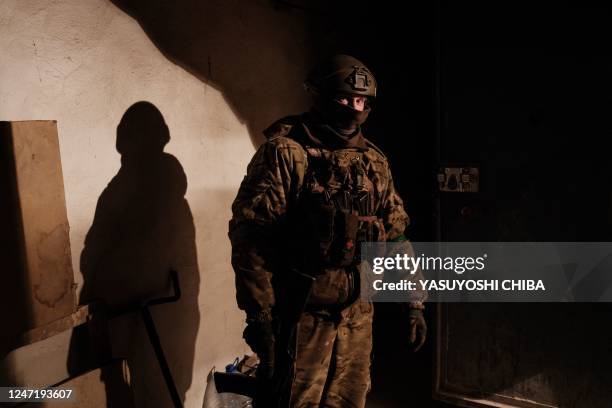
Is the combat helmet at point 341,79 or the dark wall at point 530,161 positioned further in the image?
the dark wall at point 530,161

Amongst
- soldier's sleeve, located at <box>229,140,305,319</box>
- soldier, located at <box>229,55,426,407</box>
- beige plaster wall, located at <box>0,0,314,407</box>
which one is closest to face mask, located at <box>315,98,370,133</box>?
soldier, located at <box>229,55,426,407</box>

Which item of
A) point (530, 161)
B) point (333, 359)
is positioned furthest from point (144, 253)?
point (530, 161)

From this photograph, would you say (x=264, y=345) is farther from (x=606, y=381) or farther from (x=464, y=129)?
(x=606, y=381)

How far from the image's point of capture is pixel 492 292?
251 centimetres

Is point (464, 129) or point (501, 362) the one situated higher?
point (464, 129)

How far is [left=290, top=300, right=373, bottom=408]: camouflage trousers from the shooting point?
1.85 m

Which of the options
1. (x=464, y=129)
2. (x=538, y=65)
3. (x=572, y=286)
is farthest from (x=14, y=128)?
(x=572, y=286)

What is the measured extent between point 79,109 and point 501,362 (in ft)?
7.80

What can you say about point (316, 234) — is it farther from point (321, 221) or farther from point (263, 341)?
point (263, 341)

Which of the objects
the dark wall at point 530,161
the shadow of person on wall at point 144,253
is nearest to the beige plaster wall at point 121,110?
the shadow of person on wall at point 144,253

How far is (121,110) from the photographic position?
5.99ft

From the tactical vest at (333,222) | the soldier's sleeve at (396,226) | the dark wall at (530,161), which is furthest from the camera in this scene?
the dark wall at (530,161)

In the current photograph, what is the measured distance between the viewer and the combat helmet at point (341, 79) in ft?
5.92
